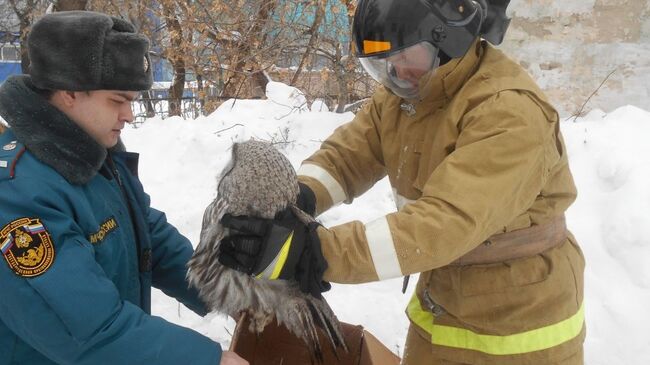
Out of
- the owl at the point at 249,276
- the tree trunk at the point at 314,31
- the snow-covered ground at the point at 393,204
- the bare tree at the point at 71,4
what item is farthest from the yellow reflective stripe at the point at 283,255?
the bare tree at the point at 71,4

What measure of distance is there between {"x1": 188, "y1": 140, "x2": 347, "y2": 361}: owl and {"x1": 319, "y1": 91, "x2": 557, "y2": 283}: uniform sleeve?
0.27 meters

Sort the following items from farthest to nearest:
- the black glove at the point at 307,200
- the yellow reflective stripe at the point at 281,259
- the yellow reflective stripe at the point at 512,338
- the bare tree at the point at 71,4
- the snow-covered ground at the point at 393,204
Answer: the bare tree at the point at 71,4 < the snow-covered ground at the point at 393,204 < the black glove at the point at 307,200 < the yellow reflective stripe at the point at 512,338 < the yellow reflective stripe at the point at 281,259

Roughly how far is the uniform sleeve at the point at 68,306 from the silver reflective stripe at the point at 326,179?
2.66ft

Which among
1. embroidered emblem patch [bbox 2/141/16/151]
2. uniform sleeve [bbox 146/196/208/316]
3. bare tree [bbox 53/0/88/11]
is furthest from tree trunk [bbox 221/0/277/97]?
embroidered emblem patch [bbox 2/141/16/151]

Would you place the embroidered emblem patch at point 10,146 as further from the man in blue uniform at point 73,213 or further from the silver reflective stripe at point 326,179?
the silver reflective stripe at point 326,179

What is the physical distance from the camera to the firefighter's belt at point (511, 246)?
182cm

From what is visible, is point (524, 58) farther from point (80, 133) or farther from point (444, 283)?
point (80, 133)

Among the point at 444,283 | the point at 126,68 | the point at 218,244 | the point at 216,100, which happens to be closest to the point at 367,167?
the point at 444,283

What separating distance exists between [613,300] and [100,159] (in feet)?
10.2

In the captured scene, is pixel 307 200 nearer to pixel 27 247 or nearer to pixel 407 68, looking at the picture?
pixel 407 68

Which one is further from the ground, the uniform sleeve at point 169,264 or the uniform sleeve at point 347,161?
the uniform sleeve at point 347,161

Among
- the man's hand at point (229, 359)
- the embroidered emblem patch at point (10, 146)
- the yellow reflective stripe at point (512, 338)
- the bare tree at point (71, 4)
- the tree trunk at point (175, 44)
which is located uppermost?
the embroidered emblem patch at point (10, 146)

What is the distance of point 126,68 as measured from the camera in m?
1.81

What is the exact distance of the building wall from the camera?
5.41 m
